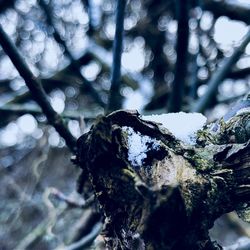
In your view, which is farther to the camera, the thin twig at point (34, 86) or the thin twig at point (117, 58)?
the thin twig at point (117, 58)

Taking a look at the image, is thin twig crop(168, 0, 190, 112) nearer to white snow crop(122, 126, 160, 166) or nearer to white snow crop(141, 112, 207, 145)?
white snow crop(141, 112, 207, 145)

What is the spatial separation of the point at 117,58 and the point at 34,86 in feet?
0.74

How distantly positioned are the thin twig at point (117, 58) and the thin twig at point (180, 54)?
139 millimetres

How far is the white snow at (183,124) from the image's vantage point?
60cm

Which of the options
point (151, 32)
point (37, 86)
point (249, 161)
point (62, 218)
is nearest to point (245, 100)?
point (249, 161)

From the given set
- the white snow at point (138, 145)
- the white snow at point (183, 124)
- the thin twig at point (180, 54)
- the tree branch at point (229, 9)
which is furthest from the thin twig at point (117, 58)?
the tree branch at point (229, 9)

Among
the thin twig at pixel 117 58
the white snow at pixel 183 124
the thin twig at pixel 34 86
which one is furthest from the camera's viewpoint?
the thin twig at pixel 117 58

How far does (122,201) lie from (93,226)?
730 mm

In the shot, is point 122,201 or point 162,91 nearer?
point 122,201

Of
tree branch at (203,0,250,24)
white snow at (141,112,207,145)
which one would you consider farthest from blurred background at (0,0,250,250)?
white snow at (141,112,207,145)

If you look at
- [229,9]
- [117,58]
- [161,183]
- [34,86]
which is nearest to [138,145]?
[161,183]

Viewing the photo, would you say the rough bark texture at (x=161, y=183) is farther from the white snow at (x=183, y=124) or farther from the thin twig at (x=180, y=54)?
the thin twig at (x=180, y=54)

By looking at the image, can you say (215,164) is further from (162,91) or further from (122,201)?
(162,91)

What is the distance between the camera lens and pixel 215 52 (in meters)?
1.97
